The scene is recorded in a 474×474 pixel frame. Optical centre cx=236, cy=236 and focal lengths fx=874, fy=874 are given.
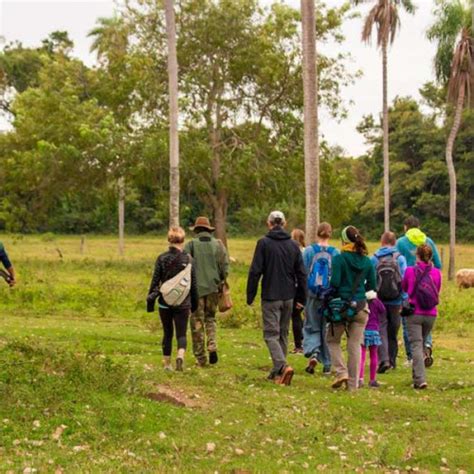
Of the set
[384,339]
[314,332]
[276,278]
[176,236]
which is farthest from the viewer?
[384,339]

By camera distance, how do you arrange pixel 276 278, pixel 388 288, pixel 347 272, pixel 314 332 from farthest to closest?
1. pixel 388 288
2. pixel 314 332
3. pixel 276 278
4. pixel 347 272

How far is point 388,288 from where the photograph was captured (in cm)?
1148

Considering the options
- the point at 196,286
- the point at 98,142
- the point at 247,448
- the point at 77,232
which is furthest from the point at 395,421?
the point at 77,232

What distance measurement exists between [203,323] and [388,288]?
2495 mm

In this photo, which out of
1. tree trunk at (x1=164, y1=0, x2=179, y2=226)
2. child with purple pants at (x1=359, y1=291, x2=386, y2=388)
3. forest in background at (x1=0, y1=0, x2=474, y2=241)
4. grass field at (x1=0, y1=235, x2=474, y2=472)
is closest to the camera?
grass field at (x1=0, y1=235, x2=474, y2=472)

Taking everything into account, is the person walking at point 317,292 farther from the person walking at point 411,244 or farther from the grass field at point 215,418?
the person walking at point 411,244

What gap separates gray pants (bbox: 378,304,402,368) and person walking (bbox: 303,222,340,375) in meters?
0.89

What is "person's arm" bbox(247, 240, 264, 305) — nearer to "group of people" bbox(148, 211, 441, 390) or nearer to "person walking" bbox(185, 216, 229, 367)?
"group of people" bbox(148, 211, 441, 390)

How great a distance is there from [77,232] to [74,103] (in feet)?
119

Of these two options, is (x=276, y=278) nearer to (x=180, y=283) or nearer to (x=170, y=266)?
(x=180, y=283)

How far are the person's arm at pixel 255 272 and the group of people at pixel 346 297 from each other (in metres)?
0.01

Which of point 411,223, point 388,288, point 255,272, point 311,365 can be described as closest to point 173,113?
point 411,223

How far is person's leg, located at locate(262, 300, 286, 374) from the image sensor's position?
10.3 m

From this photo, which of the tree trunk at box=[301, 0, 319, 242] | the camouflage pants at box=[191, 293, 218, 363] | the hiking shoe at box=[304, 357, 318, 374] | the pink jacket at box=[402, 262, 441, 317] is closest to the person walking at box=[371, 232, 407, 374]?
the pink jacket at box=[402, 262, 441, 317]
